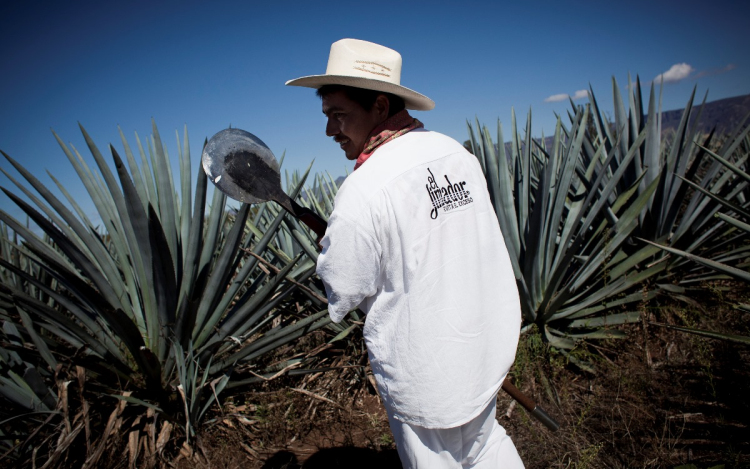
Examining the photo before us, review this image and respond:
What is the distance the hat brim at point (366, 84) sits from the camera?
143cm

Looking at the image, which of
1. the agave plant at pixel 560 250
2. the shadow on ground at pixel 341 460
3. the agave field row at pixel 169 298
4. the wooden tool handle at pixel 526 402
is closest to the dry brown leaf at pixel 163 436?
the agave field row at pixel 169 298

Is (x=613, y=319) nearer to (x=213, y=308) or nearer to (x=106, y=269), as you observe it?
(x=213, y=308)

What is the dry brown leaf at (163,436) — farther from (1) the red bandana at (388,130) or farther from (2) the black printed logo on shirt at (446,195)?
(2) the black printed logo on shirt at (446,195)

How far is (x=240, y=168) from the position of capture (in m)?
1.66

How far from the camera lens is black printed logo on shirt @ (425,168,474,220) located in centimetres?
128

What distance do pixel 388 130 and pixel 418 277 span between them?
0.52 metres

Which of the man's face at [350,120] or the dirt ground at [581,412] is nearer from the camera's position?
the man's face at [350,120]

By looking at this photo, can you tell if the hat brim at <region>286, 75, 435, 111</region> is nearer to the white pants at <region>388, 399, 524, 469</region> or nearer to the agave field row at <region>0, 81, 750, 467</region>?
the agave field row at <region>0, 81, 750, 467</region>

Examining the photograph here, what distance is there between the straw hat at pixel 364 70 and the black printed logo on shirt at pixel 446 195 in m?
0.37

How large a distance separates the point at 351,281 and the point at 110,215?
79.9 inches

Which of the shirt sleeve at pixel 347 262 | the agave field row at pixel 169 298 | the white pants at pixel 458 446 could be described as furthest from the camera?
the agave field row at pixel 169 298

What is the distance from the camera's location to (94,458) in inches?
79.7

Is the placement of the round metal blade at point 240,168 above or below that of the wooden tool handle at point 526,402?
above


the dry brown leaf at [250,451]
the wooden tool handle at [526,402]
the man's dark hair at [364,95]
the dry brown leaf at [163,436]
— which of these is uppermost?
the man's dark hair at [364,95]
